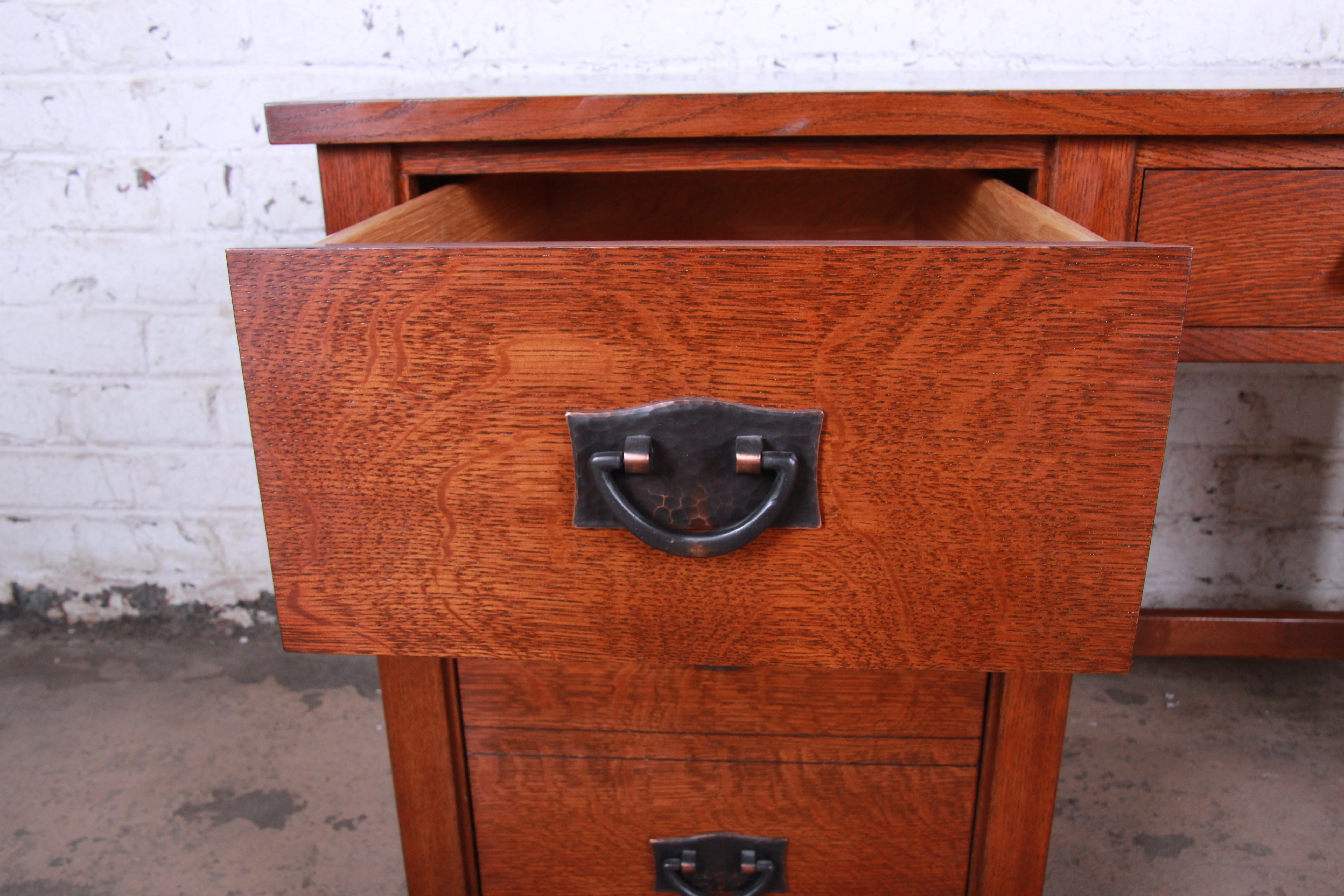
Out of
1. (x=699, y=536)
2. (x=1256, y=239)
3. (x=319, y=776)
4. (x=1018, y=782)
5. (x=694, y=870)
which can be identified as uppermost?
(x=1256, y=239)

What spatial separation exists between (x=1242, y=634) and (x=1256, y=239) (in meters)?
0.65

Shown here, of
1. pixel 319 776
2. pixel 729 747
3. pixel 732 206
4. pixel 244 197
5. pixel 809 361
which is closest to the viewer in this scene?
pixel 809 361

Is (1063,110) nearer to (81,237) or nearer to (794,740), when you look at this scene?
(794,740)

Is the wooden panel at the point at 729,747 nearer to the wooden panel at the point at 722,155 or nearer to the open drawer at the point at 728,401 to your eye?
the open drawer at the point at 728,401

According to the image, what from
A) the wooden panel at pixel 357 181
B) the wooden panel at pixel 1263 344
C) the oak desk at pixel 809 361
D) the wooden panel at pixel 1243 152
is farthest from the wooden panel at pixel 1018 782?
the wooden panel at pixel 357 181

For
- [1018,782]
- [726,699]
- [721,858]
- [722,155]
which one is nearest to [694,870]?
[721,858]

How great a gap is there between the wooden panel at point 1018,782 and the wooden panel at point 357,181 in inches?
23.9

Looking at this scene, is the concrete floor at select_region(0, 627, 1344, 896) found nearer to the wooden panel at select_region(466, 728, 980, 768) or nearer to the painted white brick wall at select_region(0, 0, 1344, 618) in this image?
the painted white brick wall at select_region(0, 0, 1344, 618)

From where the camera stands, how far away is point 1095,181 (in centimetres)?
69

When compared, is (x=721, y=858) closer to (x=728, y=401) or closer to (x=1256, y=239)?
(x=728, y=401)

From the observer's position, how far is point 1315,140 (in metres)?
0.68

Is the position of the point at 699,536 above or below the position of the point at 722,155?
below

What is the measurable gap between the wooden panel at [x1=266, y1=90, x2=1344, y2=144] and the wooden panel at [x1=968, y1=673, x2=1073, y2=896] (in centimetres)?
41

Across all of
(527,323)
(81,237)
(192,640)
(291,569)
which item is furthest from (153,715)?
(527,323)
